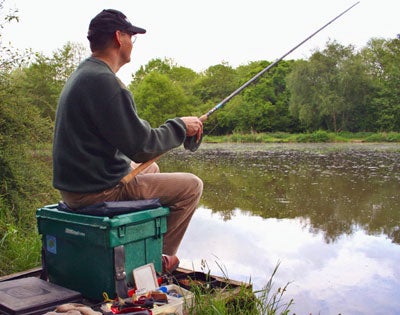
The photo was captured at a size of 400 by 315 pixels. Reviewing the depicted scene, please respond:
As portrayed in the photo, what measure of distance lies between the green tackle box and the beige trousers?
84 millimetres

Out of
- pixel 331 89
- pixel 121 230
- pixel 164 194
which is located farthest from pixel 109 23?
pixel 331 89

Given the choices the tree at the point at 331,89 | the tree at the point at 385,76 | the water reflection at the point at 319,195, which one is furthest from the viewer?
the tree at the point at 331,89

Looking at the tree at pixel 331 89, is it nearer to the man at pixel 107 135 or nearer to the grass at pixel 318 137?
the grass at pixel 318 137

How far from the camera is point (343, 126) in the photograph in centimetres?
3288

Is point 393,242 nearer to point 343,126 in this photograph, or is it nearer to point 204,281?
point 204,281

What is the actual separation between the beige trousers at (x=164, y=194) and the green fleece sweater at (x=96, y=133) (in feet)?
0.26

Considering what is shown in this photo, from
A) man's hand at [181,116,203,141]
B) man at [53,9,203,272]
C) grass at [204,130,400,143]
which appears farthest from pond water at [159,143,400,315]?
grass at [204,130,400,143]

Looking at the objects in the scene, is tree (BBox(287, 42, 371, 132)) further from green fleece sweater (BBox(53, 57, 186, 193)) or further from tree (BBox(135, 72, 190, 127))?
green fleece sweater (BBox(53, 57, 186, 193))

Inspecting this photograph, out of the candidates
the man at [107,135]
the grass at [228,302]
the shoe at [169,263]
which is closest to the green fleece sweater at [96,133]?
the man at [107,135]

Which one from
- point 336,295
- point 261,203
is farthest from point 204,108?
point 336,295

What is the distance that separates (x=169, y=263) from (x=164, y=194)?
0.43 metres

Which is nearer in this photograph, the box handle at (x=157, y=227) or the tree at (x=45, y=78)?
the box handle at (x=157, y=227)

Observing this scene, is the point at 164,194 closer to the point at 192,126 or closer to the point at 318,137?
the point at 192,126

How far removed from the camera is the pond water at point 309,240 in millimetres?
3400
